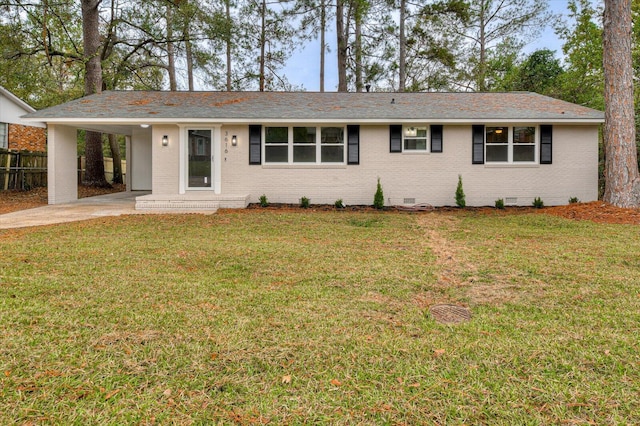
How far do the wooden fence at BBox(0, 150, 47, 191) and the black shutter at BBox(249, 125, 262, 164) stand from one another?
30.7 feet

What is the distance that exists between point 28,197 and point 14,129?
7.14m

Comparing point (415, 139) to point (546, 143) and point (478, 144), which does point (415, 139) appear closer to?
point (478, 144)

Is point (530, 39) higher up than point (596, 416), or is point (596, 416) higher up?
point (530, 39)

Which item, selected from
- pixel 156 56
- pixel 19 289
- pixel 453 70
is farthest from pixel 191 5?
pixel 19 289

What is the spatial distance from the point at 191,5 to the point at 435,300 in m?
15.6

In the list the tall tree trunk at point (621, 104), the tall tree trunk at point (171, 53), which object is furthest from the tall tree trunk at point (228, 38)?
the tall tree trunk at point (621, 104)

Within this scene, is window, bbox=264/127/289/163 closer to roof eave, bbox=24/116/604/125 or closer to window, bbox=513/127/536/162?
roof eave, bbox=24/116/604/125

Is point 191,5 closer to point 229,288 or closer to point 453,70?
point 453,70

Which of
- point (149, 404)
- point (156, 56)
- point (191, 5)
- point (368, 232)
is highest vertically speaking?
point (191, 5)

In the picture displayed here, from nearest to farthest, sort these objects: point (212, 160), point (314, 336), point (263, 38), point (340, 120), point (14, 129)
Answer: point (314, 336)
point (340, 120)
point (212, 160)
point (14, 129)
point (263, 38)

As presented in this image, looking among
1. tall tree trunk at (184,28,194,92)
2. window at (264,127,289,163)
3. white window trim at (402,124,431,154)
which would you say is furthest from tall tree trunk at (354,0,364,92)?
window at (264,127,289,163)

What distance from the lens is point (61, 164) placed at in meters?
11.0

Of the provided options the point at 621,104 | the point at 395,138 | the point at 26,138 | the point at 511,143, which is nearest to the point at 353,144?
the point at 395,138

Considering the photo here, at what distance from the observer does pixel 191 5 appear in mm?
15039
